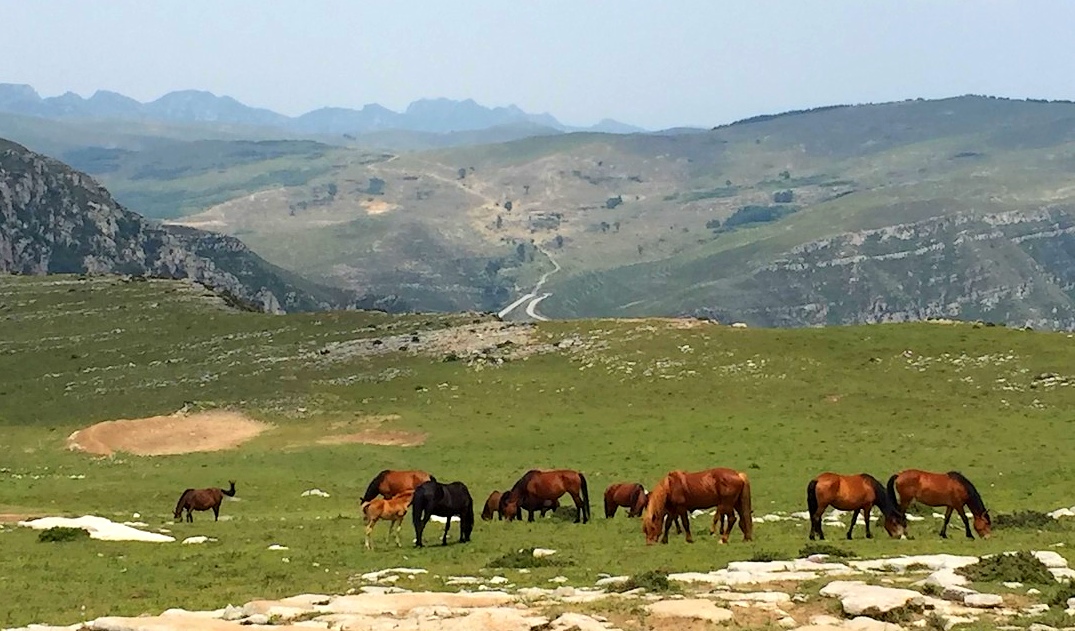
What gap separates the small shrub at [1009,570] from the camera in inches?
805

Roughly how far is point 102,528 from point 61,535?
5.11 feet

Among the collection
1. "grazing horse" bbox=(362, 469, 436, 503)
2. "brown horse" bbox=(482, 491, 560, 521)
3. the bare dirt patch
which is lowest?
the bare dirt patch

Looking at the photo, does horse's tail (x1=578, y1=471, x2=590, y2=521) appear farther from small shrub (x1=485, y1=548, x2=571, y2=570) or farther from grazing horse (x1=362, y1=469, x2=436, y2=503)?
small shrub (x1=485, y1=548, x2=571, y2=570)

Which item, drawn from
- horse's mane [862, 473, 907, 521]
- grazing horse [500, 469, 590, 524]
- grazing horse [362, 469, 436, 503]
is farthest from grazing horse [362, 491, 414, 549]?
horse's mane [862, 473, 907, 521]

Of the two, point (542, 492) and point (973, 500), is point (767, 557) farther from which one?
point (542, 492)

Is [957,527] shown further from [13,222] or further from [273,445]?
[13,222]

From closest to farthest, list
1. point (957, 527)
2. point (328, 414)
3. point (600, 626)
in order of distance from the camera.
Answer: point (600, 626), point (957, 527), point (328, 414)

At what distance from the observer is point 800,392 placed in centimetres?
6288

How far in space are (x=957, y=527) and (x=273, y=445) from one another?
38.5 m

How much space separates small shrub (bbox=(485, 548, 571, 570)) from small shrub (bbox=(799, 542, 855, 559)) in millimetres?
5395

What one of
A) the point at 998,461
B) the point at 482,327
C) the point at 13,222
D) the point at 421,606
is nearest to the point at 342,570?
the point at 421,606

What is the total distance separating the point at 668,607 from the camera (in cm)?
1839

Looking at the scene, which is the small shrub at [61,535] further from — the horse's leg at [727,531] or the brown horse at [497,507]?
the horse's leg at [727,531]

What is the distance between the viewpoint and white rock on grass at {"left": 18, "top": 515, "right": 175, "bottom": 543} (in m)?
31.4
